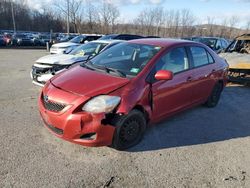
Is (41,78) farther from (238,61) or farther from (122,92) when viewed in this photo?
(238,61)

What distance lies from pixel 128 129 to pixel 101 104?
635 millimetres

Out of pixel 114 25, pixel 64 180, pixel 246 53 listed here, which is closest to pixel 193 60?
pixel 64 180

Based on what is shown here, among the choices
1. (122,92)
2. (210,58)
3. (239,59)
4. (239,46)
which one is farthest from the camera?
(239,46)

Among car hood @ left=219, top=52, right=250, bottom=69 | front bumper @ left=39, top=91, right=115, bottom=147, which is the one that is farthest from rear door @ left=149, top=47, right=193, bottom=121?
car hood @ left=219, top=52, right=250, bottom=69

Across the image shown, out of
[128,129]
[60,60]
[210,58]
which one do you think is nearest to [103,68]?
[128,129]

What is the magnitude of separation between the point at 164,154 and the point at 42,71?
13.4ft

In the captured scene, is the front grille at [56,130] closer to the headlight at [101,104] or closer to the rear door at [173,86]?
the headlight at [101,104]

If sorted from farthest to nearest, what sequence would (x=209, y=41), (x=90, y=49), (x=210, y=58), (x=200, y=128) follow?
1. (x=209, y=41)
2. (x=90, y=49)
3. (x=210, y=58)
4. (x=200, y=128)

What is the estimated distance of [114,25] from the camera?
4478 cm

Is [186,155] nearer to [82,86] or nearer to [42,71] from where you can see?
[82,86]

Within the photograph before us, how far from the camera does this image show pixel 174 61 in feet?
13.9

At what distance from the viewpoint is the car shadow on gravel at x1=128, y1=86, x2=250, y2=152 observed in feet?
12.9

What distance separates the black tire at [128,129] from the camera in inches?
131

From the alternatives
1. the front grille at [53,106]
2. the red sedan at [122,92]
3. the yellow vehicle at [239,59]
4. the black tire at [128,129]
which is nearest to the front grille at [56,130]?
the red sedan at [122,92]
